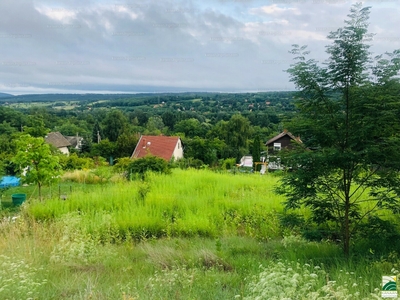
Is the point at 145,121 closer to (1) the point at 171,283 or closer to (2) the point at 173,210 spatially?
(2) the point at 173,210

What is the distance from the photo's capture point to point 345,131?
3.81 metres

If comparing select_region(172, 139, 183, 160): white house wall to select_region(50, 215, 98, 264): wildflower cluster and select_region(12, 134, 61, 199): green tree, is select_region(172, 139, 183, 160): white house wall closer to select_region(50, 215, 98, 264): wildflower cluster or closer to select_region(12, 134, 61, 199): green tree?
select_region(12, 134, 61, 199): green tree

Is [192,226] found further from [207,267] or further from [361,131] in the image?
[361,131]

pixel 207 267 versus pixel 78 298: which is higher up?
pixel 78 298

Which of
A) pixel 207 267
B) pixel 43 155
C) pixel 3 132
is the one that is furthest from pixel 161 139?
pixel 207 267

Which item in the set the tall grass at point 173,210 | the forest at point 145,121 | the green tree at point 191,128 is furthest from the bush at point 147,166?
the green tree at point 191,128

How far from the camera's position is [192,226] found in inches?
221

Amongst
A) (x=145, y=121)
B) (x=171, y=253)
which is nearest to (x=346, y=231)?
(x=171, y=253)

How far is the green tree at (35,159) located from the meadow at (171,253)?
1445 millimetres

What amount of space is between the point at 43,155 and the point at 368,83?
7.82m

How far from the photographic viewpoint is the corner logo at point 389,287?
7.88 feet

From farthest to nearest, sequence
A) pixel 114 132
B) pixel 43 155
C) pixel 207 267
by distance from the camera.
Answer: pixel 114 132 < pixel 43 155 < pixel 207 267

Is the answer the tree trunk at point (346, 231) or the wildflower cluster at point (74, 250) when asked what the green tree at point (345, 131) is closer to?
the tree trunk at point (346, 231)

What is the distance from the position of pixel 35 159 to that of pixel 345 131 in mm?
7724
